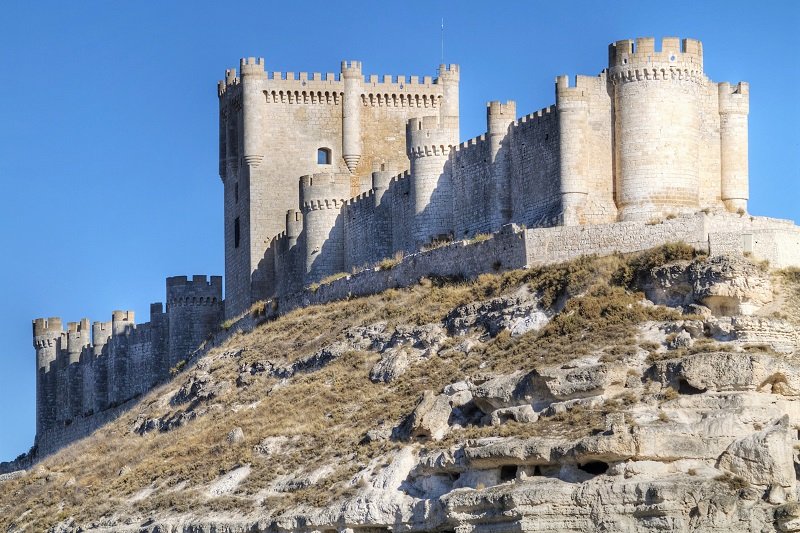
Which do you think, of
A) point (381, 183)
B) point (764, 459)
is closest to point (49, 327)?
point (381, 183)

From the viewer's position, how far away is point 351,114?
65375mm

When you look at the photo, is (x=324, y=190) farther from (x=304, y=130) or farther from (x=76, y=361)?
(x=76, y=361)

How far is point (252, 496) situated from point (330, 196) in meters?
20.0

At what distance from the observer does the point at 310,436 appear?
1742 inches

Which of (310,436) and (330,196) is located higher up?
(330,196)

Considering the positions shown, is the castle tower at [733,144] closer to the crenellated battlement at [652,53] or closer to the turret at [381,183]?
the crenellated battlement at [652,53]

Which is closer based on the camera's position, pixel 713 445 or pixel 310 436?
pixel 713 445

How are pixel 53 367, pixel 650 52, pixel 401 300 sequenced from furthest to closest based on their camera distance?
pixel 53 367 → pixel 401 300 → pixel 650 52

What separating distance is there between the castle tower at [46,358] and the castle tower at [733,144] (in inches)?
1638

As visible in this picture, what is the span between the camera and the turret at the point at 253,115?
6488 cm

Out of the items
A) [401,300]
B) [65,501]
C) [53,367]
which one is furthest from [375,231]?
[53,367]

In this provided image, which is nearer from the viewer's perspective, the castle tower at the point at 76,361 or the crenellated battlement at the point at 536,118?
the crenellated battlement at the point at 536,118

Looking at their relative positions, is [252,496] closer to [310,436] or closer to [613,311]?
[310,436]

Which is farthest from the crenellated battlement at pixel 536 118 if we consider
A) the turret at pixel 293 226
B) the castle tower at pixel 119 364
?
the castle tower at pixel 119 364
